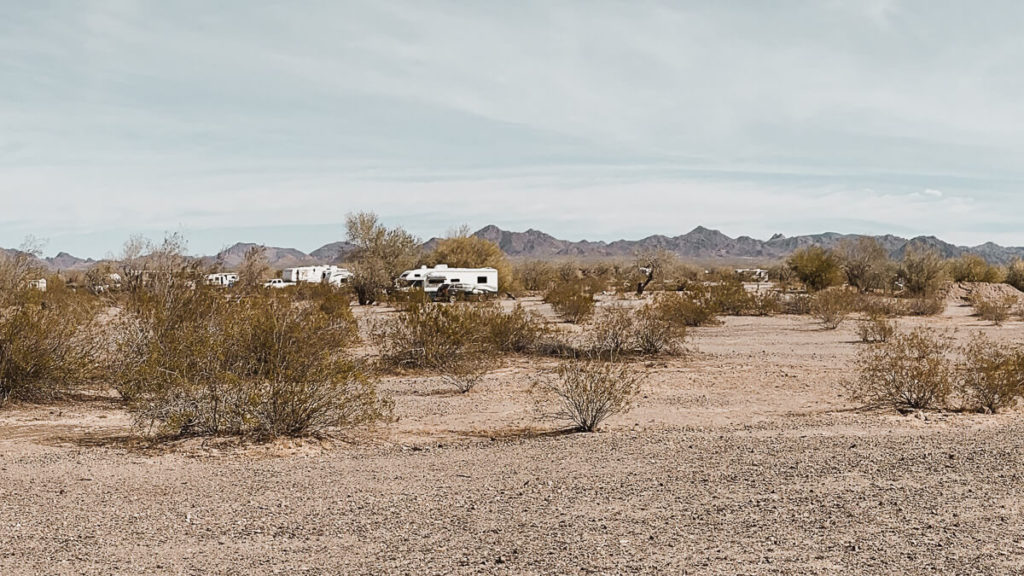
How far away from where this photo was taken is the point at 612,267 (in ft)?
275

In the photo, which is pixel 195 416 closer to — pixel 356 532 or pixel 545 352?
pixel 356 532

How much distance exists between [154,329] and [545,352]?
9.32 meters

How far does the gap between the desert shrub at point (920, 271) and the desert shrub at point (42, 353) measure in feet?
147

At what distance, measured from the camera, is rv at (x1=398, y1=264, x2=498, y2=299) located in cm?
4628

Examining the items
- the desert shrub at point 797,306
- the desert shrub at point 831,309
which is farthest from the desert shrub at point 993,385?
the desert shrub at point 797,306

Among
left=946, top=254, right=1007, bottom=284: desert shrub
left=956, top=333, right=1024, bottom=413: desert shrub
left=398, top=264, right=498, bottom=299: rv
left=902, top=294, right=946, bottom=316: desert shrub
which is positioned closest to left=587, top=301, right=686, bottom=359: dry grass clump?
left=956, top=333, right=1024, bottom=413: desert shrub

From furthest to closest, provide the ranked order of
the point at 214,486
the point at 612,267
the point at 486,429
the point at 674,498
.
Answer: the point at 612,267
the point at 486,429
the point at 214,486
the point at 674,498

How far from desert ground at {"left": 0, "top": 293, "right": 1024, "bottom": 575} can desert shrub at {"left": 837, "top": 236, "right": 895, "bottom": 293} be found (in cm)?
4491

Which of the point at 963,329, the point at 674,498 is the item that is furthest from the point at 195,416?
the point at 963,329

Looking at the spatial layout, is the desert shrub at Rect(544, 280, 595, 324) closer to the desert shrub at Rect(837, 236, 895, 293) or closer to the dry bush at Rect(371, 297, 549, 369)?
the dry bush at Rect(371, 297, 549, 369)

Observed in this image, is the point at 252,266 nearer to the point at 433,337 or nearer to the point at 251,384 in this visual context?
the point at 433,337

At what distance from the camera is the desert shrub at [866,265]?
53656 millimetres

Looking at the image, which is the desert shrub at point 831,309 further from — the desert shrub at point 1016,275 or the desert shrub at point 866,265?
the desert shrub at point 1016,275

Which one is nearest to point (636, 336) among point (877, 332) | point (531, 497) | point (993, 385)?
point (877, 332)
